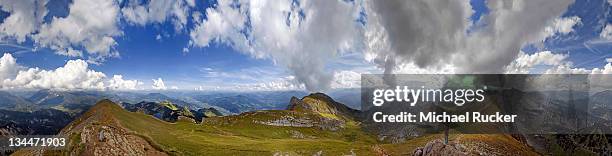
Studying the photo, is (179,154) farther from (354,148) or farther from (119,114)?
(354,148)

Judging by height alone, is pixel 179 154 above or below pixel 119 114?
below

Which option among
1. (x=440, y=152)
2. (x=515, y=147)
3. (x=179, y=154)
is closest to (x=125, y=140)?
(x=179, y=154)

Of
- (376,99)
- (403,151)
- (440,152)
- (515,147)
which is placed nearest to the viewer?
(376,99)

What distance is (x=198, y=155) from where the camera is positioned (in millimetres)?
125688

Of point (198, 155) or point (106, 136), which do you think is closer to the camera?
point (106, 136)

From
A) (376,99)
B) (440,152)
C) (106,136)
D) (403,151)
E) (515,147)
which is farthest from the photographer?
(403,151)

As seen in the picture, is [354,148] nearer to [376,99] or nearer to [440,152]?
[440,152]

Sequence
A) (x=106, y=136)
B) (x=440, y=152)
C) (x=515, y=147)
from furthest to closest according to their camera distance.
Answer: (x=515, y=147)
(x=106, y=136)
(x=440, y=152)

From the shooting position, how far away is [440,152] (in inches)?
3839

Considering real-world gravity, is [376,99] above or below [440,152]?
above

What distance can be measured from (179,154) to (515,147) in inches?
3689

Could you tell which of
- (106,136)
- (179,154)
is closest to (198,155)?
(179,154)

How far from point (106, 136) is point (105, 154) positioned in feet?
27.2

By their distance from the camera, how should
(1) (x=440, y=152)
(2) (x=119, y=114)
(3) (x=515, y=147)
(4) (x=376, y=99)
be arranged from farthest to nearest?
(2) (x=119, y=114), (3) (x=515, y=147), (1) (x=440, y=152), (4) (x=376, y=99)
